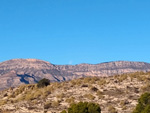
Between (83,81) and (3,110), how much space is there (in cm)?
1605

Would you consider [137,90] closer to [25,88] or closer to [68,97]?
[68,97]

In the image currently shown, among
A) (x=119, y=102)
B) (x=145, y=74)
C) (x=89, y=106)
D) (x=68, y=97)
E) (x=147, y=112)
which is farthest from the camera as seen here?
(x=145, y=74)

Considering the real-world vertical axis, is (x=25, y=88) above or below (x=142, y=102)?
above

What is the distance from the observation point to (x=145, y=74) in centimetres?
5744

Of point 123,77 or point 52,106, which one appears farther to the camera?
point 123,77

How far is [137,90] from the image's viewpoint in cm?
4844

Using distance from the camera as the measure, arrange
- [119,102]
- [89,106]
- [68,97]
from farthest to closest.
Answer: [68,97]
[119,102]
[89,106]

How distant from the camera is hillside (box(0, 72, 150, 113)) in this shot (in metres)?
44.0

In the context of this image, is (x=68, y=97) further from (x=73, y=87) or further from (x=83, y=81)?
(x=83, y=81)

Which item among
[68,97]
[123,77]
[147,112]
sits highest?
[123,77]

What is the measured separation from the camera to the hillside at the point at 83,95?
43981mm

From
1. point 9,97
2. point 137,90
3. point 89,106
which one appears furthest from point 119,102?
point 9,97

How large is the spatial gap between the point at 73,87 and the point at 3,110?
1264 cm

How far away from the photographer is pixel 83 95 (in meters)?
48.6
